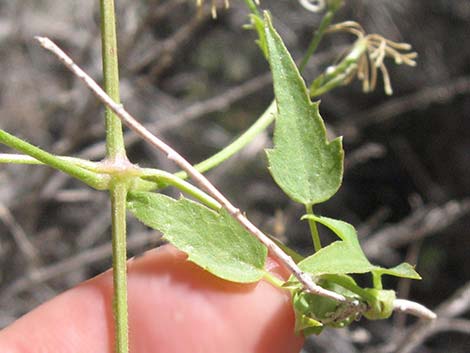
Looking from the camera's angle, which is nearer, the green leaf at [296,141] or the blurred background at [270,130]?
the green leaf at [296,141]

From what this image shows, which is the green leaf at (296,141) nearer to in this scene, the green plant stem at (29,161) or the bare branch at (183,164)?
the bare branch at (183,164)

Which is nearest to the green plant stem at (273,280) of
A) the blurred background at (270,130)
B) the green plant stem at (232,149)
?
the green plant stem at (232,149)

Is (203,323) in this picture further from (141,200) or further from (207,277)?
(141,200)

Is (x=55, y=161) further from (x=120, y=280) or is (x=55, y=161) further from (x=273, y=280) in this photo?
(x=273, y=280)

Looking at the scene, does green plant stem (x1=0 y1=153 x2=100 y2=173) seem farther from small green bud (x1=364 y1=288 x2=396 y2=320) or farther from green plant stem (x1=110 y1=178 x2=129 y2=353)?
small green bud (x1=364 y1=288 x2=396 y2=320)

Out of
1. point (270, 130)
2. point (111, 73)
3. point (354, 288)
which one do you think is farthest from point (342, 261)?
point (270, 130)

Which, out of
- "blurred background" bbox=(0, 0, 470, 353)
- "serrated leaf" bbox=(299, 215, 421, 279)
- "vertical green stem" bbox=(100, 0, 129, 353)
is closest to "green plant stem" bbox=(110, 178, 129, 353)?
"vertical green stem" bbox=(100, 0, 129, 353)

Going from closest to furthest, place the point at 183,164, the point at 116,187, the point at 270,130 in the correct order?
the point at 183,164 → the point at 116,187 → the point at 270,130
